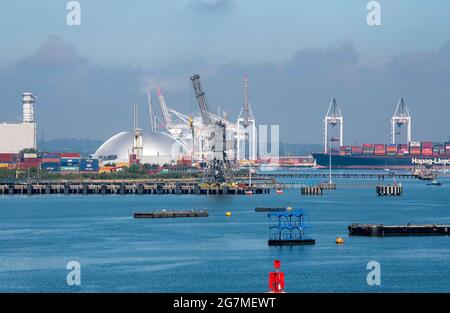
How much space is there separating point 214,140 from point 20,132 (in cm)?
6650

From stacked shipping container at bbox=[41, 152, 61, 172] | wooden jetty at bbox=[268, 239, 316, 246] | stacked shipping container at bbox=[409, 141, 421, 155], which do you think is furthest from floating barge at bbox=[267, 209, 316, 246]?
stacked shipping container at bbox=[409, 141, 421, 155]

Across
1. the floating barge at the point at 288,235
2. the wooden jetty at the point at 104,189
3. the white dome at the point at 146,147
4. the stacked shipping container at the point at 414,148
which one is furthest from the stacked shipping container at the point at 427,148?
the floating barge at the point at 288,235

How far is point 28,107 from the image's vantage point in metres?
137

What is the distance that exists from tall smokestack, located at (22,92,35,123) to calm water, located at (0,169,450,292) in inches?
3336

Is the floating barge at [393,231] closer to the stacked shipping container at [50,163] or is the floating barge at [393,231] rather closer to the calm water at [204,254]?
the calm water at [204,254]

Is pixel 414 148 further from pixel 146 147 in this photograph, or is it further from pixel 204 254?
pixel 204 254

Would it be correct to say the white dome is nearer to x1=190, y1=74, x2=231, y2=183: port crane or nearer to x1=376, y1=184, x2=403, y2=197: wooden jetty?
x1=190, y1=74, x2=231, y2=183: port crane

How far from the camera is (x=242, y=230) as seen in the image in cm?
4128

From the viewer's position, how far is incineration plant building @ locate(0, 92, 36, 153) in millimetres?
136125

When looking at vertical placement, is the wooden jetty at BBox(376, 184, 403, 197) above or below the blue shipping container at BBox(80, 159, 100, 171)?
below
